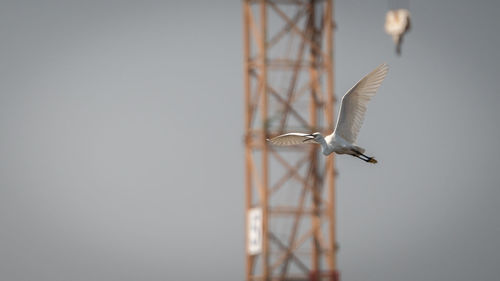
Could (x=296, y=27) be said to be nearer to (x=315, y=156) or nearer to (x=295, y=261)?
(x=315, y=156)

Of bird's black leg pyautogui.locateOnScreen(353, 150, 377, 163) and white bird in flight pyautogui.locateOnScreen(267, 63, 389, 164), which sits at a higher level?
white bird in flight pyautogui.locateOnScreen(267, 63, 389, 164)

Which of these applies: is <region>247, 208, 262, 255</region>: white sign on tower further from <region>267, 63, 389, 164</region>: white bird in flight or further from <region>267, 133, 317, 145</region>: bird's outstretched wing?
<region>267, 63, 389, 164</region>: white bird in flight

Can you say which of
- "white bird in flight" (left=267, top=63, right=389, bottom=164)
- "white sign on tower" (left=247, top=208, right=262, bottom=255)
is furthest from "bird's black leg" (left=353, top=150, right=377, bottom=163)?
"white sign on tower" (left=247, top=208, right=262, bottom=255)

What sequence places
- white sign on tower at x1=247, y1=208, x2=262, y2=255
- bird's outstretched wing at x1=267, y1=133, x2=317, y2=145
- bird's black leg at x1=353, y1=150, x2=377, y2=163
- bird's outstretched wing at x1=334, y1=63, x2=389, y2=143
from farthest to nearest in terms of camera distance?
1. white sign on tower at x1=247, y1=208, x2=262, y2=255
2. bird's outstretched wing at x1=267, y1=133, x2=317, y2=145
3. bird's outstretched wing at x1=334, y1=63, x2=389, y2=143
4. bird's black leg at x1=353, y1=150, x2=377, y2=163

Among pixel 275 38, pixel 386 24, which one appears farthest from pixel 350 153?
pixel 275 38

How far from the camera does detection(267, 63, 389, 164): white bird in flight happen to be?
1659cm

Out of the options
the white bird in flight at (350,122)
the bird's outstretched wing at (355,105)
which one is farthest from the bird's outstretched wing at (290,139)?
the bird's outstretched wing at (355,105)

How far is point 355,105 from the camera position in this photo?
1750 cm

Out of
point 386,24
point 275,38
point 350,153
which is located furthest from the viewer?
point 275,38

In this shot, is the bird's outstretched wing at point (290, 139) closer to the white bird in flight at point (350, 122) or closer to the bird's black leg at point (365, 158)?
the white bird in flight at point (350, 122)

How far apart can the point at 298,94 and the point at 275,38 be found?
2490mm

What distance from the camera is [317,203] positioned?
173ft

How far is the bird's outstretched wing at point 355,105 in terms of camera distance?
17047 millimetres

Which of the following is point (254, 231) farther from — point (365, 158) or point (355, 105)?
point (365, 158)
